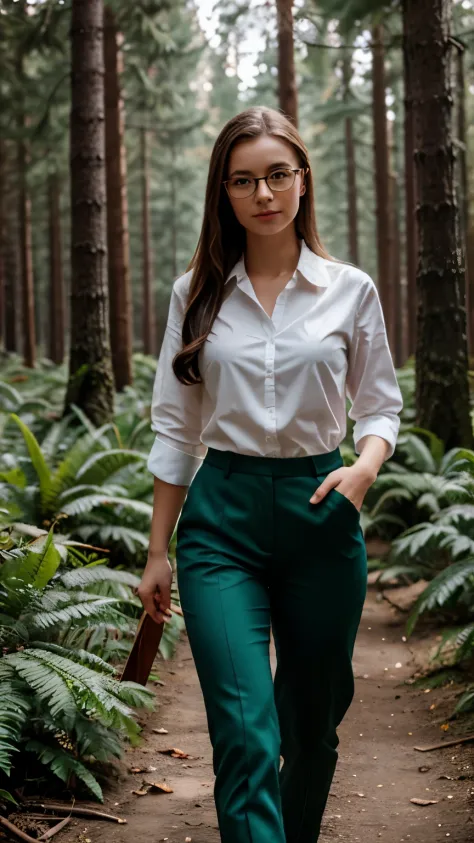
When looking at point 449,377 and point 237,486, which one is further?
point 449,377

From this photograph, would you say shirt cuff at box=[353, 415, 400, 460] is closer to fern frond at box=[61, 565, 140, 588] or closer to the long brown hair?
the long brown hair

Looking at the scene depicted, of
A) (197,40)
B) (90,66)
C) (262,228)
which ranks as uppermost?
(197,40)

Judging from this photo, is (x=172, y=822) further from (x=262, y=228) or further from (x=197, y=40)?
(x=197, y=40)

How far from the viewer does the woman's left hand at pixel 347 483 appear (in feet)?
9.07

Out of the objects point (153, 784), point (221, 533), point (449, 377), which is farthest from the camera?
point (449, 377)

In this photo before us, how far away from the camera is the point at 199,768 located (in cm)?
476

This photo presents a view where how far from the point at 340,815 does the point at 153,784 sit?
91cm

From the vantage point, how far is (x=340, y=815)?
427cm

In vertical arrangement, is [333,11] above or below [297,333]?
above

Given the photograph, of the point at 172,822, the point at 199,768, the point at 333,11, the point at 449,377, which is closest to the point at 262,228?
the point at 172,822

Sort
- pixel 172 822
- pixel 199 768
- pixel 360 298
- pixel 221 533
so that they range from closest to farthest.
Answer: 1. pixel 221 533
2. pixel 360 298
3. pixel 172 822
4. pixel 199 768

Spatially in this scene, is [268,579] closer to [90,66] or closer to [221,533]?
[221,533]

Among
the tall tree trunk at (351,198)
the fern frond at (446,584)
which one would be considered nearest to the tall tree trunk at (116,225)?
the fern frond at (446,584)

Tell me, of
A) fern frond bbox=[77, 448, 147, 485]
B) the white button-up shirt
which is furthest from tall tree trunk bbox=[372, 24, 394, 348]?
the white button-up shirt
